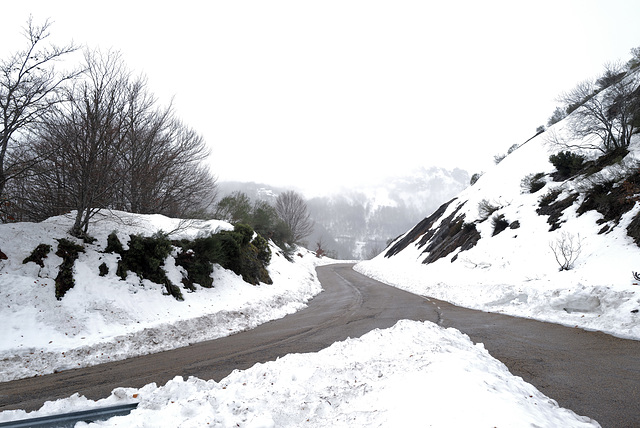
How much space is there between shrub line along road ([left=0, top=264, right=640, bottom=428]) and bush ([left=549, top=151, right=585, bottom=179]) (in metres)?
14.9

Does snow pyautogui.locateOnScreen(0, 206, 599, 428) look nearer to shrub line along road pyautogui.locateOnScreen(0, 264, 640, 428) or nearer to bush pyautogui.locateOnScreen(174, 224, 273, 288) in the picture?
shrub line along road pyautogui.locateOnScreen(0, 264, 640, 428)

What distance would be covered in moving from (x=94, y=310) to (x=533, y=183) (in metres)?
25.4

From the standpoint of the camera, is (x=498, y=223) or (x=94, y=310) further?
(x=498, y=223)

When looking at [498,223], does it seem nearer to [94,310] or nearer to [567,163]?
[567,163]

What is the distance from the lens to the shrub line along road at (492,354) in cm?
422

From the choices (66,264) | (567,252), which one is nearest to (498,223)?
(567,252)

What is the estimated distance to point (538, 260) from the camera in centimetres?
1414

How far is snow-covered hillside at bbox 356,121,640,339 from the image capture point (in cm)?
Answer: 884

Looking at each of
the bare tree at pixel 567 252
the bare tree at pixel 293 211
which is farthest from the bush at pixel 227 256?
the bare tree at pixel 293 211

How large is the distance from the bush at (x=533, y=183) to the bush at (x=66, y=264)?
2515 cm

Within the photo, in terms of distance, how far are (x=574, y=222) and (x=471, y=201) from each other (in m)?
14.6

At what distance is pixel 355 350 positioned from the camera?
536 centimetres

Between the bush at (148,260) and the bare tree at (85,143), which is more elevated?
the bare tree at (85,143)

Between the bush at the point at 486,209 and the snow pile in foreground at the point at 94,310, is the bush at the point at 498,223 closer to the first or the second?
the bush at the point at 486,209
